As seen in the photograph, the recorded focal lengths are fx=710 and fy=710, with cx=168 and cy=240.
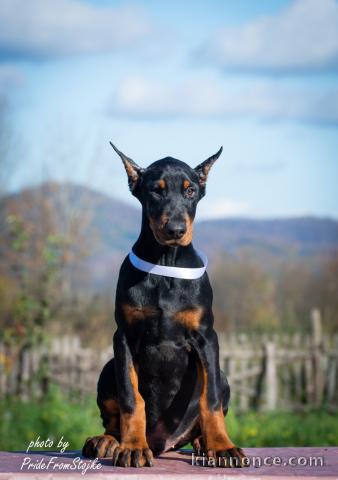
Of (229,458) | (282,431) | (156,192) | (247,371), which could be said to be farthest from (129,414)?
(247,371)

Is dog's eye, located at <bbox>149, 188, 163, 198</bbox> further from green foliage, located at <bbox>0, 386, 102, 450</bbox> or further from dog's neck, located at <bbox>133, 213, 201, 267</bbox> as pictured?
green foliage, located at <bbox>0, 386, 102, 450</bbox>

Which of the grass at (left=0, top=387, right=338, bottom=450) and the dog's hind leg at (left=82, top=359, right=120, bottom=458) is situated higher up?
the dog's hind leg at (left=82, top=359, right=120, bottom=458)

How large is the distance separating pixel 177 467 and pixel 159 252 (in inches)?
46.7

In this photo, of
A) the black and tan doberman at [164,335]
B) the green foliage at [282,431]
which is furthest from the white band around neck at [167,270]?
the green foliage at [282,431]

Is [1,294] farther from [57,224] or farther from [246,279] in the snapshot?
[57,224]

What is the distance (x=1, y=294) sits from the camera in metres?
19.7

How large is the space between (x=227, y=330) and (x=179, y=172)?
17807 mm

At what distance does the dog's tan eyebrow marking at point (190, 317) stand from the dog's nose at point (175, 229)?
450 millimetres

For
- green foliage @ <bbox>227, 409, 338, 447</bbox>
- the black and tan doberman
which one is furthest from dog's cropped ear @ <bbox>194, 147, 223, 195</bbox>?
green foliage @ <bbox>227, 409, 338, 447</bbox>

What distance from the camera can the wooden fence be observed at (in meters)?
14.7

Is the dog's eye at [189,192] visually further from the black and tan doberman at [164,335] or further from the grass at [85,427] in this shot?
the grass at [85,427]

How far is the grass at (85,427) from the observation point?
10.6 meters

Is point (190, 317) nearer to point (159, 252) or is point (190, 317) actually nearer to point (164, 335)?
point (164, 335)

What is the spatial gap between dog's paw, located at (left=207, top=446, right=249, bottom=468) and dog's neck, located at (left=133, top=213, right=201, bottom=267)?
1044 mm
